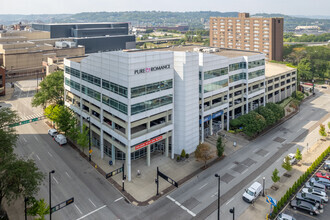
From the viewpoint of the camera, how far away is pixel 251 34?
149 metres

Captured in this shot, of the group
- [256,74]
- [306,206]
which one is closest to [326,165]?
[306,206]

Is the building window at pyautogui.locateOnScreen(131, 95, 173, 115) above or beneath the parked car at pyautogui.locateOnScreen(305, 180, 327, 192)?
above

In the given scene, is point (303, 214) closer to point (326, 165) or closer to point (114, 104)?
point (326, 165)

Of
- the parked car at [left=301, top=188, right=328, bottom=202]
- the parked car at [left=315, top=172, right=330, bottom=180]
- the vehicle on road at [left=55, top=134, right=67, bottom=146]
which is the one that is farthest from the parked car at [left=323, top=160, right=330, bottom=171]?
the vehicle on road at [left=55, top=134, right=67, bottom=146]

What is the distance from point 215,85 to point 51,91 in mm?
42567

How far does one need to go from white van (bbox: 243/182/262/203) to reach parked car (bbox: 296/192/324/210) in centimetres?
551

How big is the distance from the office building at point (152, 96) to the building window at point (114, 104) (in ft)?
0.56

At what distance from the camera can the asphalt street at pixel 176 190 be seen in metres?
37.9

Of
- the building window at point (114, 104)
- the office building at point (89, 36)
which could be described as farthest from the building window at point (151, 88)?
the office building at point (89, 36)

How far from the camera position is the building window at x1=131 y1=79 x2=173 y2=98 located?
43.9 meters

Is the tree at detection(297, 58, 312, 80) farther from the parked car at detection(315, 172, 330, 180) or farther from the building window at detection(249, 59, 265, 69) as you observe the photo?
the parked car at detection(315, 172, 330, 180)

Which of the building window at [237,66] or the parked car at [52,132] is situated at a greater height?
the building window at [237,66]

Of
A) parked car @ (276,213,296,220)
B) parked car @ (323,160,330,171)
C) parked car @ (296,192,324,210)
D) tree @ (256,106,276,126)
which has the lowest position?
parked car @ (276,213,296,220)

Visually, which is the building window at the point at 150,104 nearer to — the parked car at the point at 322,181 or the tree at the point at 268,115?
the tree at the point at 268,115
